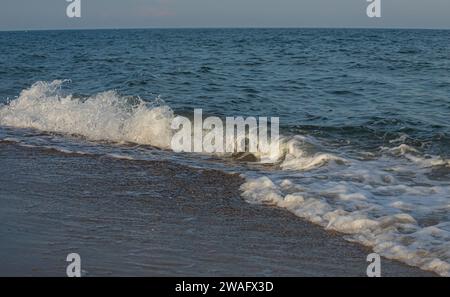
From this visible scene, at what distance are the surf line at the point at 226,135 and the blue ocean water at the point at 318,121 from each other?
0.29m

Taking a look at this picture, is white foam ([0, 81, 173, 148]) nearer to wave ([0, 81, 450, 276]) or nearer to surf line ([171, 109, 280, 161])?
wave ([0, 81, 450, 276])

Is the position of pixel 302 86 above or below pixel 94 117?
above

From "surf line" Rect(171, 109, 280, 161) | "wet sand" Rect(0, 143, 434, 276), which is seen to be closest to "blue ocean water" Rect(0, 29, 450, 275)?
"surf line" Rect(171, 109, 280, 161)

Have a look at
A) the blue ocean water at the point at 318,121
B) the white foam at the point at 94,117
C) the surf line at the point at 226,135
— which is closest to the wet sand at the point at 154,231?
the blue ocean water at the point at 318,121

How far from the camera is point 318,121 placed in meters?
11.2

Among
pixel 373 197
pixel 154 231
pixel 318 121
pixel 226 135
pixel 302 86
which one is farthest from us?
pixel 302 86

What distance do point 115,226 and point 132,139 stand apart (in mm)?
5167

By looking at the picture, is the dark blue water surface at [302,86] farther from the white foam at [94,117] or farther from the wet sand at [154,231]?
the wet sand at [154,231]

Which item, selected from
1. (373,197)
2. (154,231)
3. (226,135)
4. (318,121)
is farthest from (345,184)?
(318,121)

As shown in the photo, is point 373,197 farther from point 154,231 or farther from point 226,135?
point 226,135

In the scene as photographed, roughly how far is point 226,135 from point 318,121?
2.09 m

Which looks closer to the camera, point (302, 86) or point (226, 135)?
point (226, 135)

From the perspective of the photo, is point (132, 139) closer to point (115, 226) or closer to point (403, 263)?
point (115, 226)

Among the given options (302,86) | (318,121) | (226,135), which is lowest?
(226,135)
